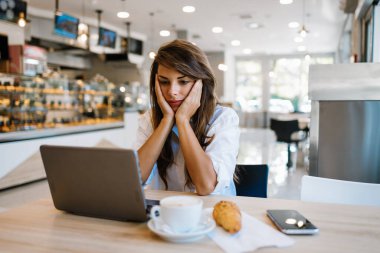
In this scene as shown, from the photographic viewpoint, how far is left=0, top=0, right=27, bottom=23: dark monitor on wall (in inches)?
219

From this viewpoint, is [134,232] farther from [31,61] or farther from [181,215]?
[31,61]

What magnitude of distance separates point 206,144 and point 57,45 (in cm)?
774

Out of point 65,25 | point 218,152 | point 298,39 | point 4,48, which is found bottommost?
point 218,152

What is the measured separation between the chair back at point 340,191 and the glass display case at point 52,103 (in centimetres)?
424

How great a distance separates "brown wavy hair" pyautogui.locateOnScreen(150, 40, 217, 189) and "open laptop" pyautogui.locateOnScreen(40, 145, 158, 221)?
0.51 metres

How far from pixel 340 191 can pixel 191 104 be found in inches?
27.8

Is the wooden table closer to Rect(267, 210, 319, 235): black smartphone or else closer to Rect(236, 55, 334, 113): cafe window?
Rect(267, 210, 319, 235): black smartphone

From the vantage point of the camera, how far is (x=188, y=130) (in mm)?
1354

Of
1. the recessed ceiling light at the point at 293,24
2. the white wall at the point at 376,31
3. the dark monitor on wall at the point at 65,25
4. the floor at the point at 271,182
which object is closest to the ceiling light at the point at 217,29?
the recessed ceiling light at the point at 293,24

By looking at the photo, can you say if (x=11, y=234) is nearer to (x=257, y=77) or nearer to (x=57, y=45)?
(x=57, y=45)

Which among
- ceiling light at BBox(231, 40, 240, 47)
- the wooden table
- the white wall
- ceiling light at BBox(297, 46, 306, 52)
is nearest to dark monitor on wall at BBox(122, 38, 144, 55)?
ceiling light at BBox(231, 40, 240, 47)

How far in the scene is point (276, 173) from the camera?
5.56 metres

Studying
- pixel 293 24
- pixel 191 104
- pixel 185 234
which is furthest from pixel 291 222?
pixel 293 24

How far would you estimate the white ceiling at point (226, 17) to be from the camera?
710 cm
